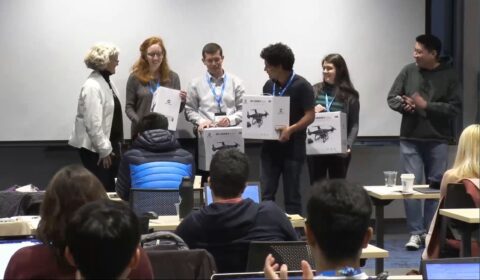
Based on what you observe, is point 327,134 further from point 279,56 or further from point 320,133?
point 279,56

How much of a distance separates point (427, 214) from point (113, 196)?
2968mm

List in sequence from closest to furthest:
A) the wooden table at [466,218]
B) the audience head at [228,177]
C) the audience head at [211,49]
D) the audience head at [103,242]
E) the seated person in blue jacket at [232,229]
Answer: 1. the audience head at [103,242]
2. the seated person in blue jacket at [232,229]
3. the audience head at [228,177]
4. the wooden table at [466,218]
5. the audience head at [211,49]

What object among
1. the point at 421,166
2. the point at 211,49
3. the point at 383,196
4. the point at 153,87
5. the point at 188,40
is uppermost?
the point at 188,40

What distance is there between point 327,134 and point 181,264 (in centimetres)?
430

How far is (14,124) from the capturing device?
25.1 ft

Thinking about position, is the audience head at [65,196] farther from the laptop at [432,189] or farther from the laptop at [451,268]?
the laptop at [432,189]

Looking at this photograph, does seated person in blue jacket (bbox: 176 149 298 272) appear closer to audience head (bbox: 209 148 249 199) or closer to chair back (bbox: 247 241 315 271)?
audience head (bbox: 209 148 249 199)

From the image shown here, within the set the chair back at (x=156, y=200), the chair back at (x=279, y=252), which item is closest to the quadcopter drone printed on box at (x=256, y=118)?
the chair back at (x=156, y=200)

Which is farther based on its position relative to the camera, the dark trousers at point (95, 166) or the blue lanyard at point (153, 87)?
the blue lanyard at point (153, 87)

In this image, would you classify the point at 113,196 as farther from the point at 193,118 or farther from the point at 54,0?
the point at 54,0

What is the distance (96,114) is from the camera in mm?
6863

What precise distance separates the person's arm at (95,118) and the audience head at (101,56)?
201 mm

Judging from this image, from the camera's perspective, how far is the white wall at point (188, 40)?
7.61 meters

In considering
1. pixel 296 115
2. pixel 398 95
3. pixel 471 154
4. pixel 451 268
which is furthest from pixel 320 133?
pixel 451 268
